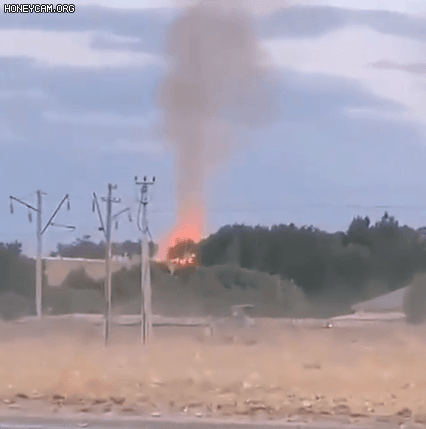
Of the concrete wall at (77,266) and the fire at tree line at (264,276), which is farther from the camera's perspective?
the concrete wall at (77,266)

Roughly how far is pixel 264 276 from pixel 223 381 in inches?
1563

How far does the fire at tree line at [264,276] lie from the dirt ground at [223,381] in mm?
21283

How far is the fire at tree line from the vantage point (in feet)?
177

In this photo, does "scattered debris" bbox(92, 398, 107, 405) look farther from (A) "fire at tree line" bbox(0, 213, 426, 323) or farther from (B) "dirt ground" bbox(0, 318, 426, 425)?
(A) "fire at tree line" bbox(0, 213, 426, 323)

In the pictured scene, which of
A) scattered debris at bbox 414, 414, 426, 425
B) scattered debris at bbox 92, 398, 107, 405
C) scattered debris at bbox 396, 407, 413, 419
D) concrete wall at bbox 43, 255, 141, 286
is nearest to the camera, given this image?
scattered debris at bbox 414, 414, 426, 425

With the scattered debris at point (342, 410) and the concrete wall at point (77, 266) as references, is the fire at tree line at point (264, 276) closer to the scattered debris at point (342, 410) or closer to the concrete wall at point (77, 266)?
the concrete wall at point (77, 266)

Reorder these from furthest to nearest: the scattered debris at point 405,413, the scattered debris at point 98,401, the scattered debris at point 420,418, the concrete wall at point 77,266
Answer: the concrete wall at point 77,266
the scattered debris at point 98,401
the scattered debris at point 405,413
the scattered debris at point 420,418

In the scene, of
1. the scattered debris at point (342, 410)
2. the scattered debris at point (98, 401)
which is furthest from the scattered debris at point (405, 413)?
the scattered debris at point (98, 401)

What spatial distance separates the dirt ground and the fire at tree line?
2128cm

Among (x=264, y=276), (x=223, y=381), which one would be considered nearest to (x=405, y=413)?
(x=223, y=381)

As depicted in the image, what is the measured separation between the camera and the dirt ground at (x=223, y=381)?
13.6 metres

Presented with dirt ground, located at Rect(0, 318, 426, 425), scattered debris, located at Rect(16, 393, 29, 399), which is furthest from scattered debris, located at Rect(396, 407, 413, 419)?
scattered debris, located at Rect(16, 393, 29, 399)

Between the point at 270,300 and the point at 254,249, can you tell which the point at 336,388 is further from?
the point at 254,249

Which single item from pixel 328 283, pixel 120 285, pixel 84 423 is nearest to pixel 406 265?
pixel 328 283
